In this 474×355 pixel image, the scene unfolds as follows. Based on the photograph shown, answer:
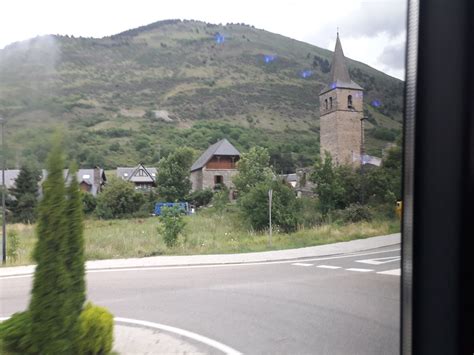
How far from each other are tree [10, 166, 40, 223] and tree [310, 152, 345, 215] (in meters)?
1.17

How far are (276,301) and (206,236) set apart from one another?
16.4 inches

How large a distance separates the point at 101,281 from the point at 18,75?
773mm

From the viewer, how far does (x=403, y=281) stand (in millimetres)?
1634

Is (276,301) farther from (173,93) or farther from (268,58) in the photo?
(268,58)

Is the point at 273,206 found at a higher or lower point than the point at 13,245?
higher

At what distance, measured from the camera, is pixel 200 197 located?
1.79 m

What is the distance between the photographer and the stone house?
1742mm

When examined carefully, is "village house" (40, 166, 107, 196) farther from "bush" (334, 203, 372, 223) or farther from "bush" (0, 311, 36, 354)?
"bush" (334, 203, 372, 223)

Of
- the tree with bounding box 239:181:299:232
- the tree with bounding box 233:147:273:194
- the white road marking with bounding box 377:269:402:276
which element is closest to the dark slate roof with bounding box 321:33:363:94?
the tree with bounding box 233:147:273:194

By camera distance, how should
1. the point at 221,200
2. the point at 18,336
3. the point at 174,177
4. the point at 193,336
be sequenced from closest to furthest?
the point at 18,336 < the point at 193,336 < the point at 174,177 < the point at 221,200

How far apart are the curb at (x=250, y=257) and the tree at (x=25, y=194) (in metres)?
0.27

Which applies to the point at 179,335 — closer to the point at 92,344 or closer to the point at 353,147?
the point at 92,344

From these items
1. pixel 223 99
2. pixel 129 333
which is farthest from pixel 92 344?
pixel 223 99

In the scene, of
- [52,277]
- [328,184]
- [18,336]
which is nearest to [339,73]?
[328,184]
